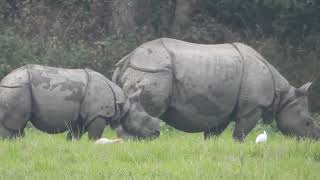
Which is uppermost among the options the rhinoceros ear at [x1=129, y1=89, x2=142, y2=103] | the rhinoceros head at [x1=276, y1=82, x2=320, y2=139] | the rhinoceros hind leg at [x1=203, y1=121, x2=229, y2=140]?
the rhinoceros ear at [x1=129, y1=89, x2=142, y2=103]

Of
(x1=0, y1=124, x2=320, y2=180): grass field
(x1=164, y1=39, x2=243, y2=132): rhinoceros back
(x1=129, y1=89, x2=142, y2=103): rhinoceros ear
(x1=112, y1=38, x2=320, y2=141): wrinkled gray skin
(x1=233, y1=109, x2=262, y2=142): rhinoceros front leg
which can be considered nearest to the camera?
(x1=0, y1=124, x2=320, y2=180): grass field

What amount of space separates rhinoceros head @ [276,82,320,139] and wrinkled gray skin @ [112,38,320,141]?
22mm

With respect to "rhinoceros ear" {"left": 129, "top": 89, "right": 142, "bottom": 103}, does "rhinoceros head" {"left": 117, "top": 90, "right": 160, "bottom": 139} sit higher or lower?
lower

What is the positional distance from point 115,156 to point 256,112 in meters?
4.12

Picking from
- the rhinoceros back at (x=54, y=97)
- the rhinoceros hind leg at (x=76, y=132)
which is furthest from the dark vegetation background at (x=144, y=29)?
the rhinoceros back at (x=54, y=97)

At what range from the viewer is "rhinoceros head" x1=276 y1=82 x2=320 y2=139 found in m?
13.1

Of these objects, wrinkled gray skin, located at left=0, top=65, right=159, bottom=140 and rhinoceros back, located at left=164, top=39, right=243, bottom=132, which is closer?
wrinkled gray skin, located at left=0, top=65, right=159, bottom=140

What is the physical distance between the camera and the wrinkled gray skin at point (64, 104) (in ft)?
36.9

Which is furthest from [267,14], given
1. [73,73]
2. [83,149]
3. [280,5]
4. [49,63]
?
[83,149]

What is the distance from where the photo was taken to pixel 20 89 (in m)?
11.2

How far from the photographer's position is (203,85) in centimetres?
1238

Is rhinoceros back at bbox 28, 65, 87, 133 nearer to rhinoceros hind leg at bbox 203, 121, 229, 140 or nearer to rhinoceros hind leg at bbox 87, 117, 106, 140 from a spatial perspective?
rhinoceros hind leg at bbox 87, 117, 106, 140

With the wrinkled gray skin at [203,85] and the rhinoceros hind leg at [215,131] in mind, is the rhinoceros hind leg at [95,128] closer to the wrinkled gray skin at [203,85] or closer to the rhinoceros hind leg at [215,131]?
the wrinkled gray skin at [203,85]

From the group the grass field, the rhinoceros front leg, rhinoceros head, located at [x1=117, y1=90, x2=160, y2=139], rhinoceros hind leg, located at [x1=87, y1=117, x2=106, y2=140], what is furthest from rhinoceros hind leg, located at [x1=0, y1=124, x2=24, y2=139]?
the rhinoceros front leg
